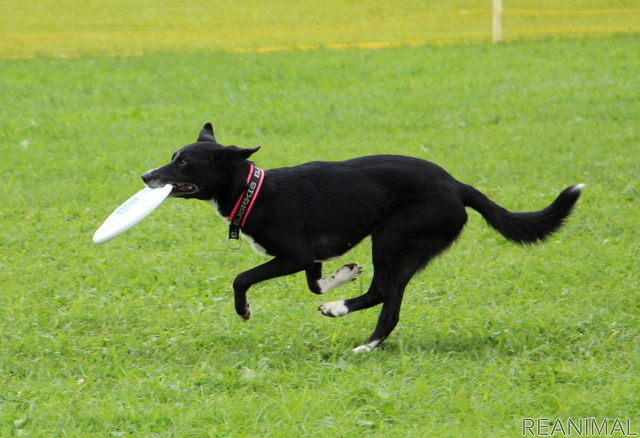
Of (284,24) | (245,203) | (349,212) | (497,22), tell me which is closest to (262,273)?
(245,203)

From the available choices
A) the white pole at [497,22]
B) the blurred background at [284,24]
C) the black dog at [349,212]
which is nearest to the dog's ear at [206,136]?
the black dog at [349,212]

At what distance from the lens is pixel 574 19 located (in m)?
18.6

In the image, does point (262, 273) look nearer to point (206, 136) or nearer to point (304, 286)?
point (206, 136)

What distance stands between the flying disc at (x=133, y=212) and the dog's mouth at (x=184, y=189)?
0.06 meters

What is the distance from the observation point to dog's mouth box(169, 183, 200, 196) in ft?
17.5

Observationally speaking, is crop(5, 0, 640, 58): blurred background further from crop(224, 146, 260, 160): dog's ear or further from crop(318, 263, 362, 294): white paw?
crop(224, 146, 260, 160): dog's ear

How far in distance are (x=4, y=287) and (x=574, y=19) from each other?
15.3 meters

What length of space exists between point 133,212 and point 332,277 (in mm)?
1383

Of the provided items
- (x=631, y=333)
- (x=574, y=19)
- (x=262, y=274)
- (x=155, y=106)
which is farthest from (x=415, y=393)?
(x=574, y=19)

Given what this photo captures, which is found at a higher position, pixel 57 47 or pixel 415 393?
pixel 415 393

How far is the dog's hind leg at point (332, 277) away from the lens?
18.4ft

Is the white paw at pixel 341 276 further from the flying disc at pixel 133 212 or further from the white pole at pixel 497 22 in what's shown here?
the white pole at pixel 497 22

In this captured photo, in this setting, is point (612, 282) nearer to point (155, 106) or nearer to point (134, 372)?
point (134, 372)

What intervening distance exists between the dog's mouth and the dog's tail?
5.65 ft
